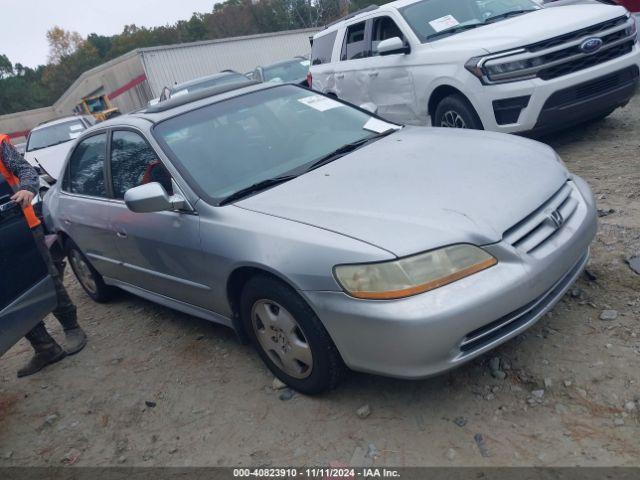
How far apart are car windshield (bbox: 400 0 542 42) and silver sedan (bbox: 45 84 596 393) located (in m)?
2.73

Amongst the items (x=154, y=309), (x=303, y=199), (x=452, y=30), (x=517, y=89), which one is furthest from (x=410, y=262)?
(x=452, y=30)

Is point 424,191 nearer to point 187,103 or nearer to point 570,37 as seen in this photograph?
point 187,103

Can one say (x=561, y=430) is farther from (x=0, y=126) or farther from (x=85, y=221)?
(x=0, y=126)

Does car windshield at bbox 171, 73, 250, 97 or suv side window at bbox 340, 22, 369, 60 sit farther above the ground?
suv side window at bbox 340, 22, 369, 60

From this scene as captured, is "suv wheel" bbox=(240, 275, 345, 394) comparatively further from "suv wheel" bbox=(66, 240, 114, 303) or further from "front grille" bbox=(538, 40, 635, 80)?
"front grille" bbox=(538, 40, 635, 80)

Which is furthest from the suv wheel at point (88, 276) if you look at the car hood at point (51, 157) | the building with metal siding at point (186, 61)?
the building with metal siding at point (186, 61)

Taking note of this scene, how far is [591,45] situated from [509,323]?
380 centimetres

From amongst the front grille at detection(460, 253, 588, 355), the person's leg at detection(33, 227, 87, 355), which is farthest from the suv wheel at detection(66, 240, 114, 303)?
the front grille at detection(460, 253, 588, 355)

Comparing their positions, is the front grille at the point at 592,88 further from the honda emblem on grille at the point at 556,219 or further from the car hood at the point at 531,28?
the honda emblem on grille at the point at 556,219

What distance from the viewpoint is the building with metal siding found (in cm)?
2406

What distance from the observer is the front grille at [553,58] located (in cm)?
522

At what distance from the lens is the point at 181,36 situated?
77.2 meters

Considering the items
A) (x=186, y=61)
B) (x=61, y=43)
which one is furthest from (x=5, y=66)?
(x=186, y=61)

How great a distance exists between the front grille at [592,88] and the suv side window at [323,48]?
369 cm
